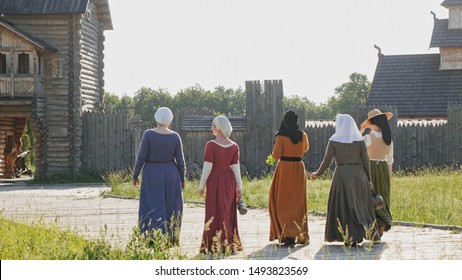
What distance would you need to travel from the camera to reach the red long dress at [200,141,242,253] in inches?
424

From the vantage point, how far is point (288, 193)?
37.8 feet

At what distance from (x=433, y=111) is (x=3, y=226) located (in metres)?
27.1

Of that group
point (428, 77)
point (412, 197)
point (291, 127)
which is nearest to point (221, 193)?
point (291, 127)

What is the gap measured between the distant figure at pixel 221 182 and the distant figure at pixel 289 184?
2.57ft

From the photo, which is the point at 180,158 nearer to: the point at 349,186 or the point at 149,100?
the point at 349,186

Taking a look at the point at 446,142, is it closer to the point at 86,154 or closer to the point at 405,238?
the point at 86,154

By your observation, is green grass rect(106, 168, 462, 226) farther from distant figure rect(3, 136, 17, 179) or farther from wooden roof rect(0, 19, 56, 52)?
distant figure rect(3, 136, 17, 179)

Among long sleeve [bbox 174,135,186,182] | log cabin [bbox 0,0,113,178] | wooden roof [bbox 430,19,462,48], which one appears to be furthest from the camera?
wooden roof [bbox 430,19,462,48]

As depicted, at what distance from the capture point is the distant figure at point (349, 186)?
1105cm

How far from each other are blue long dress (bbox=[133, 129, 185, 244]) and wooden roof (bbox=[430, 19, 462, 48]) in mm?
29766

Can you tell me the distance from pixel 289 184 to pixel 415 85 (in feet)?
93.0

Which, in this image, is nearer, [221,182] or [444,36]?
[221,182]

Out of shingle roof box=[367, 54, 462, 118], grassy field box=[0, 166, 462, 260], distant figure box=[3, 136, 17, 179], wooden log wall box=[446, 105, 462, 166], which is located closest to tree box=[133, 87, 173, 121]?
shingle roof box=[367, 54, 462, 118]

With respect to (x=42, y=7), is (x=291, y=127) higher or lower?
lower
